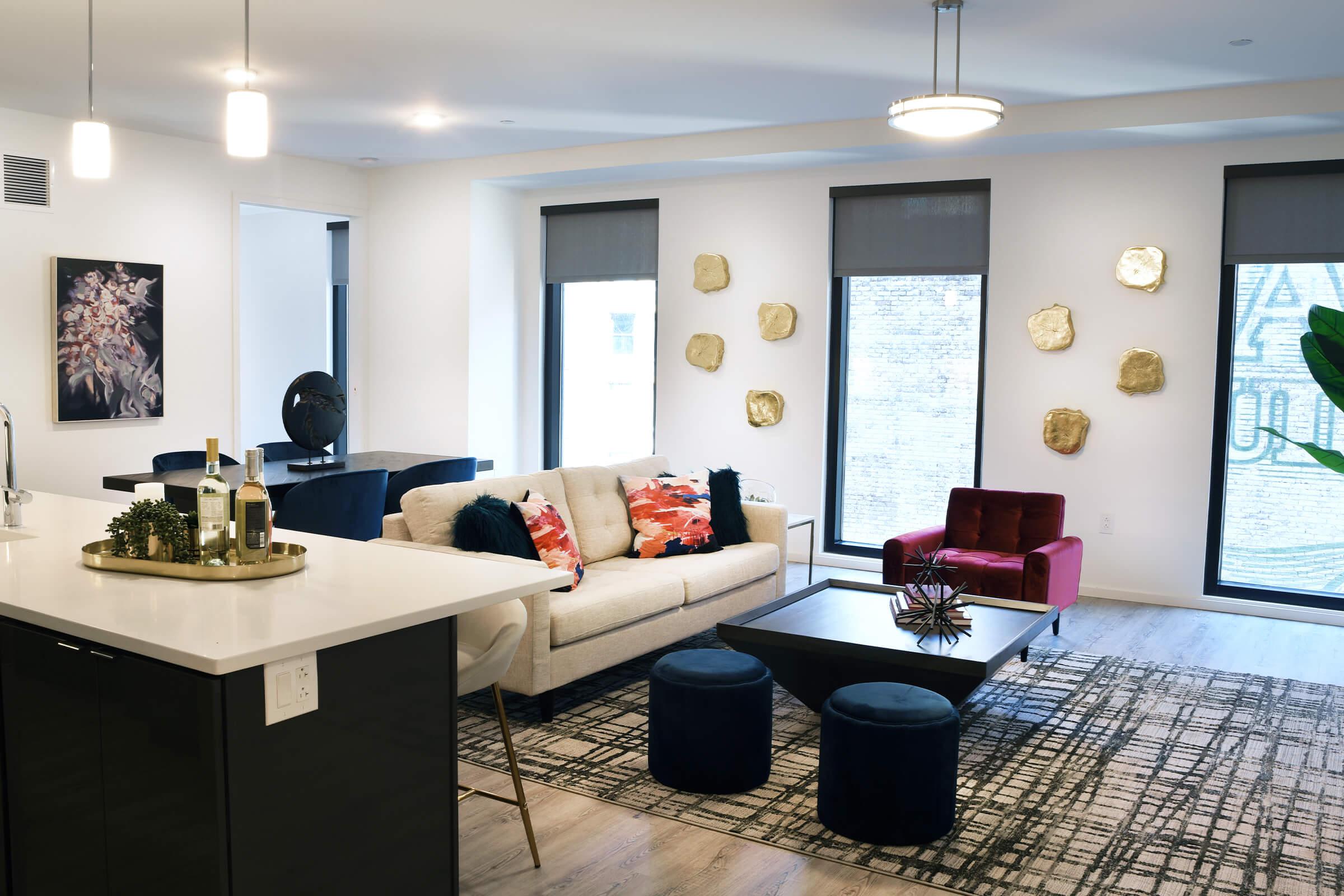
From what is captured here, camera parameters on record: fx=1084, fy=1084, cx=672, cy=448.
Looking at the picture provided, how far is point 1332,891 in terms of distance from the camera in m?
2.79

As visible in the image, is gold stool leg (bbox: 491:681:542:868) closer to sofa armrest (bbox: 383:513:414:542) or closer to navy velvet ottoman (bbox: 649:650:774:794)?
navy velvet ottoman (bbox: 649:650:774:794)

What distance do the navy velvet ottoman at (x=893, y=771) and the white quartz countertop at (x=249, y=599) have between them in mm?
1005

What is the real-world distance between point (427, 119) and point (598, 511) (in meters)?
2.92

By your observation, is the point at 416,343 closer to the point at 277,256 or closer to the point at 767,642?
the point at 277,256

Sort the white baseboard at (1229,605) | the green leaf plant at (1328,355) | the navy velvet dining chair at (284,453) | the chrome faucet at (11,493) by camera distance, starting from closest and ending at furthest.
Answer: the chrome faucet at (11,493) < the green leaf plant at (1328,355) < the white baseboard at (1229,605) < the navy velvet dining chair at (284,453)

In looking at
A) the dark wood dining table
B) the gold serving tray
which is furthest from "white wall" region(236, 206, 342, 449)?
the gold serving tray

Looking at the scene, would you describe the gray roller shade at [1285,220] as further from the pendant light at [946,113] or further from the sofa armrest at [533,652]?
the sofa armrest at [533,652]

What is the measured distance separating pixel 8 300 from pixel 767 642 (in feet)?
16.5

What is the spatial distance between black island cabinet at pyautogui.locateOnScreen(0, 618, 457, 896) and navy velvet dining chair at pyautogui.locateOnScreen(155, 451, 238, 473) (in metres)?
3.34

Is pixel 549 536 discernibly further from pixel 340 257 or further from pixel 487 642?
pixel 340 257

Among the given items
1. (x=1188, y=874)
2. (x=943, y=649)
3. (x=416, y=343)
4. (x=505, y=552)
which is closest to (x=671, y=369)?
(x=416, y=343)

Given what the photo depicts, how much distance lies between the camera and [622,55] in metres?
5.06

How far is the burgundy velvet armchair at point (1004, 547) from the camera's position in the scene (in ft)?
16.6

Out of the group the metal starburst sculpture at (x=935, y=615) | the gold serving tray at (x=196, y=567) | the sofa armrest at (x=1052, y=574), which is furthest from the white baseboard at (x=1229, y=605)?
the gold serving tray at (x=196, y=567)
